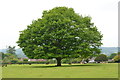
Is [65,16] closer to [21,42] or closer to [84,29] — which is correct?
[84,29]

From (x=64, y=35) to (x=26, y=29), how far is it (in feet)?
47.2

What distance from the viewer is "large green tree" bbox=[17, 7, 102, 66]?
198 ft

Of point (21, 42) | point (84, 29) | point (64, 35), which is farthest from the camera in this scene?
point (21, 42)

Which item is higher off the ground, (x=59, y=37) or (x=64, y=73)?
(x=59, y=37)

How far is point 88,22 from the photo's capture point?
7019 centimetres

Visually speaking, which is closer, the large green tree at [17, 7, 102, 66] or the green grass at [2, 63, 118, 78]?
the green grass at [2, 63, 118, 78]

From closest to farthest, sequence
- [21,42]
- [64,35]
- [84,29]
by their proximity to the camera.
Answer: [64,35] → [84,29] → [21,42]

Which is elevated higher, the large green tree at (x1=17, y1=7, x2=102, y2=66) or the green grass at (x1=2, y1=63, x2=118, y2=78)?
the large green tree at (x1=17, y1=7, x2=102, y2=66)

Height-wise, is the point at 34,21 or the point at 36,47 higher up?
the point at 34,21

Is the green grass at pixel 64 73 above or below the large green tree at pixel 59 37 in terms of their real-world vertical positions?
below

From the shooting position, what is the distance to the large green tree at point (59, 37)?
60.3 m

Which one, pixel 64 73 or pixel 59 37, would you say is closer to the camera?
pixel 64 73

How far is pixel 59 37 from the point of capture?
59.8 meters

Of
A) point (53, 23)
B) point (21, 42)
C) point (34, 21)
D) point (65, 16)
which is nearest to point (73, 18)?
point (65, 16)
